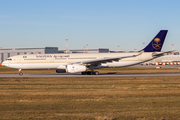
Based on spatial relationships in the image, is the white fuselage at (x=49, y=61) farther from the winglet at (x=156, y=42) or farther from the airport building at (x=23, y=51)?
the airport building at (x=23, y=51)

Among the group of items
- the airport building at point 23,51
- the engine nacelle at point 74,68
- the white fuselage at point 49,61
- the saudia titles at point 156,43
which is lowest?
the engine nacelle at point 74,68

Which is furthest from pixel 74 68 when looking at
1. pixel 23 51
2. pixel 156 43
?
pixel 23 51

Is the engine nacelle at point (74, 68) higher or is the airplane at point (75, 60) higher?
the airplane at point (75, 60)

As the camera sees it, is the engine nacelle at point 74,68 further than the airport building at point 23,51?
No

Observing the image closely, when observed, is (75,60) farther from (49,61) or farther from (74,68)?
(74,68)

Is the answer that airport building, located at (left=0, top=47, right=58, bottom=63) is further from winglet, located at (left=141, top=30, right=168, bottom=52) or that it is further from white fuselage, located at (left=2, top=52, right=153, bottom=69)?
winglet, located at (left=141, top=30, right=168, bottom=52)

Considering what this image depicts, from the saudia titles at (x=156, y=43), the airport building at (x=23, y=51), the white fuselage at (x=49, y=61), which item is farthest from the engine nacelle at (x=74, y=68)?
Answer: the airport building at (x=23, y=51)

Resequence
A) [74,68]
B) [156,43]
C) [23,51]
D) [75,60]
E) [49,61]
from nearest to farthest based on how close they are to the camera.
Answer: [74,68] < [49,61] < [75,60] < [156,43] < [23,51]

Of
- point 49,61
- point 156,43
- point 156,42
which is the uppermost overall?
point 156,42

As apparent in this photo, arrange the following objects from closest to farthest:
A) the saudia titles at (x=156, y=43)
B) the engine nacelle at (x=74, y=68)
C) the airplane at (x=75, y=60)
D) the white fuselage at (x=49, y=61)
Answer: the engine nacelle at (x=74, y=68) < the airplane at (x=75, y=60) < the white fuselage at (x=49, y=61) < the saudia titles at (x=156, y=43)

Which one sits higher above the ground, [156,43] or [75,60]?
[156,43]

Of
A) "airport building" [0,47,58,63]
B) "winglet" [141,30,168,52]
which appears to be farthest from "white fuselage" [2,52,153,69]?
"airport building" [0,47,58,63]

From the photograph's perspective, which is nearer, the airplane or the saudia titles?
the airplane

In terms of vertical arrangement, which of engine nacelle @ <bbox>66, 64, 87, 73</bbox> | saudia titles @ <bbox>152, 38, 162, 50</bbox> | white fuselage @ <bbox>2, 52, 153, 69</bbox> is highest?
saudia titles @ <bbox>152, 38, 162, 50</bbox>
